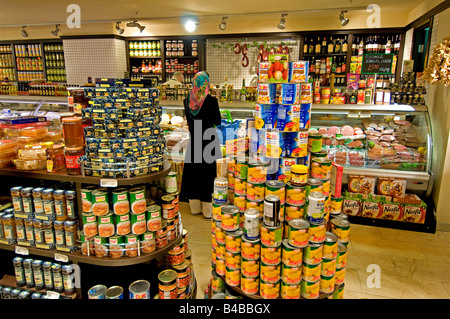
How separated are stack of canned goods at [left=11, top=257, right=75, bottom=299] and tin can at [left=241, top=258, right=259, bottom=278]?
140cm

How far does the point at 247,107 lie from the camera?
5035 mm

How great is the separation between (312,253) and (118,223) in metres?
1.35

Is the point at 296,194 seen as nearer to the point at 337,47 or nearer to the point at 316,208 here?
the point at 316,208

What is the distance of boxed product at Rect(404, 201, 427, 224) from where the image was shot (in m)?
4.23

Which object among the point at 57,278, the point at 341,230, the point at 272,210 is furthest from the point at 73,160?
the point at 341,230

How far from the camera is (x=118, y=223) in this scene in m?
2.21

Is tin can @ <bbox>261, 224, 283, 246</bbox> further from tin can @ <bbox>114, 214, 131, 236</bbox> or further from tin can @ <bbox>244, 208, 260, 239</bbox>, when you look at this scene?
tin can @ <bbox>114, 214, 131, 236</bbox>

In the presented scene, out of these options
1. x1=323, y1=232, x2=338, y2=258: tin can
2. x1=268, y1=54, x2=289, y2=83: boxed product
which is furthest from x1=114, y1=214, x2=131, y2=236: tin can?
x1=268, y1=54, x2=289, y2=83: boxed product

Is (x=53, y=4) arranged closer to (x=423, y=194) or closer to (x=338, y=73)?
(x=338, y=73)
